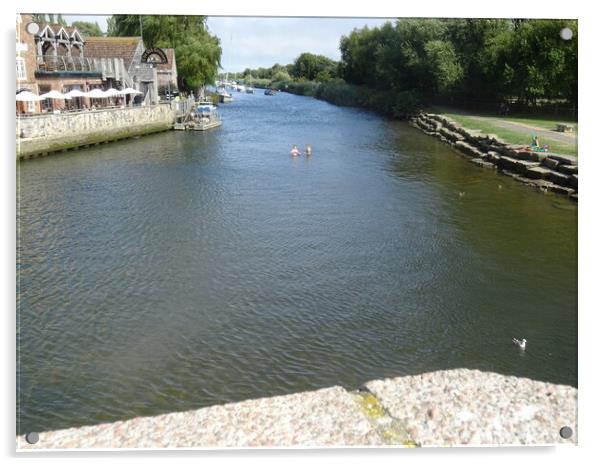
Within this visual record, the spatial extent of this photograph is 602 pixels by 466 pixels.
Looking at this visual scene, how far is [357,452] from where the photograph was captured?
845 centimetres

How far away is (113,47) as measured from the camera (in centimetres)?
4928

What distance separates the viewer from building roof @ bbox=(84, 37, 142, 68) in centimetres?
4728

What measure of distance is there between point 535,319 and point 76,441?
32.5ft

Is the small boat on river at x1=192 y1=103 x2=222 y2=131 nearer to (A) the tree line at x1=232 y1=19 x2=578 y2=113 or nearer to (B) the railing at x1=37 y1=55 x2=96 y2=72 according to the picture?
(B) the railing at x1=37 y1=55 x2=96 y2=72

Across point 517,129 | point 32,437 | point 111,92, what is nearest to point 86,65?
point 111,92

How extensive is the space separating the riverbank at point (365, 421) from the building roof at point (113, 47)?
43015 millimetres

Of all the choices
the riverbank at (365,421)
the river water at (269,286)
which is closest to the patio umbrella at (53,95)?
the river water at (269,286)

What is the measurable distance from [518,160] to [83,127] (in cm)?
2623

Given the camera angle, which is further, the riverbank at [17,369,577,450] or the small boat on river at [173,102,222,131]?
the small boat on river at [173,102,222,131]

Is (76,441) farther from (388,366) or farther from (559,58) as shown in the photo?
(559,58)

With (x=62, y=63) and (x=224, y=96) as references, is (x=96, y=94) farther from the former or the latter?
(x=224, y=96)

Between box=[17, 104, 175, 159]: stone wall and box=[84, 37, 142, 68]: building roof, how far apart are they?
17.1ft

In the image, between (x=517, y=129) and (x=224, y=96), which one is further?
(x=224, y=96)

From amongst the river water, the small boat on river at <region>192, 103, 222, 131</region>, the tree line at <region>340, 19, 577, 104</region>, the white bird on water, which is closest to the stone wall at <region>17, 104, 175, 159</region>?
the river water
